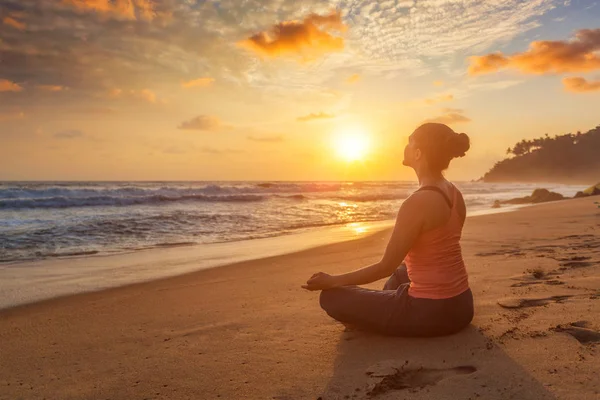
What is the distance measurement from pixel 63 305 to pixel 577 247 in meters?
6.73

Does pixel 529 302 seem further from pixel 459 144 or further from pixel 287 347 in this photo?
pixel 287 347

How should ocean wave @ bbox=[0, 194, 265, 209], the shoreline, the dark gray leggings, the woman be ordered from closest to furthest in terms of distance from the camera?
the woman, the dark gray leggings, the shoreline, ocean wave @ bbox=[0, 194, 265, 209]

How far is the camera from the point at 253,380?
99.5 inches

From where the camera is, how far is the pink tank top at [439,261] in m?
2.87

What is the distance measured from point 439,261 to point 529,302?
4.23ft

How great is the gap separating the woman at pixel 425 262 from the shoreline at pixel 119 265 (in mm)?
3608

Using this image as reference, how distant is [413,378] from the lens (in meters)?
2.40

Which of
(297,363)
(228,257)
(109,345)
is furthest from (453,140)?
(228,257)

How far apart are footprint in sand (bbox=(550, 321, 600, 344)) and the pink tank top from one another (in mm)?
706

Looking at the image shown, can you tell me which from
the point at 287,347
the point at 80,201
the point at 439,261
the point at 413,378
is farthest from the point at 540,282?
the point at 80,201

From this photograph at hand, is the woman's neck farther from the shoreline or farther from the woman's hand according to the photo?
the shoreline

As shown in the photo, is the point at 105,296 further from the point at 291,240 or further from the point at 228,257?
the point at 291,240

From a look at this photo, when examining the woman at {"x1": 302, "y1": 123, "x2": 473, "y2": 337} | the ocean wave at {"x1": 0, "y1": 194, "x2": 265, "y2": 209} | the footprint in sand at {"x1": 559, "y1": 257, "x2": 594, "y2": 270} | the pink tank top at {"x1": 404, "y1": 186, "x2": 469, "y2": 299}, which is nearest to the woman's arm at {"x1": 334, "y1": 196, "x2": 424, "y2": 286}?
the woman at {"x1": 302, "y1": 123, "x2": 473, "y2": 337}

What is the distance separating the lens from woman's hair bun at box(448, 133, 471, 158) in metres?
2.79
